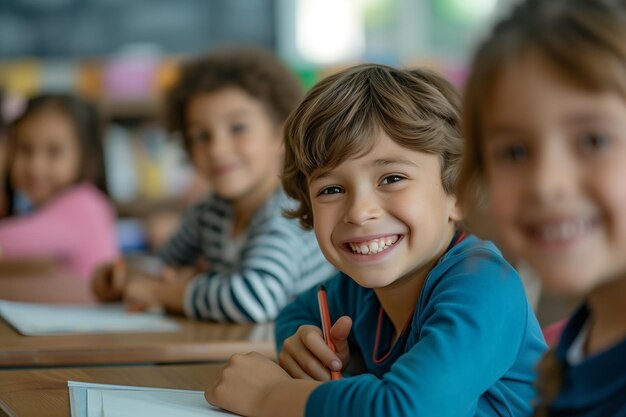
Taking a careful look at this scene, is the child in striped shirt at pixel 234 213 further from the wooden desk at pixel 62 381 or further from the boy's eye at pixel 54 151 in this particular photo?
the boy's eye at pixel 54 151

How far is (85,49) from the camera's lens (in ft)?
17.8

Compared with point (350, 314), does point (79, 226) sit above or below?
below

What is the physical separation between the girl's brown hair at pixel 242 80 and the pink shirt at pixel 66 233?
2.09 feet

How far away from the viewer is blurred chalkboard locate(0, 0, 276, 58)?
5387 millimetres

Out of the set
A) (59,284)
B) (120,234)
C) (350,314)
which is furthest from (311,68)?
(350,314)

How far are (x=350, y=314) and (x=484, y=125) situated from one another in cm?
55

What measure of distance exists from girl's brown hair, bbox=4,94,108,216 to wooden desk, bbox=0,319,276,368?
151 centimetres

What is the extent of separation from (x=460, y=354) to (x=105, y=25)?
4.95 metres

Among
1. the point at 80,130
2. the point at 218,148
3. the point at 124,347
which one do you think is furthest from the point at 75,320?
the point at 80,130

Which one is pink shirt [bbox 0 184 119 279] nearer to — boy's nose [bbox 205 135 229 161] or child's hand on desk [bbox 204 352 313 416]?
boy's nose [bbox 205 135 229 161]

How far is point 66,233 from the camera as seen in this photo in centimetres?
262

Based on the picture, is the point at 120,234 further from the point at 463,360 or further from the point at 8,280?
the point at 463,360

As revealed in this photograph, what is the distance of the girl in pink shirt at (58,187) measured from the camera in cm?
258

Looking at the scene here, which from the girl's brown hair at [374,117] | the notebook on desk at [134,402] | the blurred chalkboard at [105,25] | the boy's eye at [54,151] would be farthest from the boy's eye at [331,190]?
the blurred chalkboard at [105,25]
